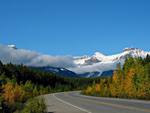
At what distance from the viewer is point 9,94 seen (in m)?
53.7

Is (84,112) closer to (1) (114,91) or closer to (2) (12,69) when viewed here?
(1) (114,91)

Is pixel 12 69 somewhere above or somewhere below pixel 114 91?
above

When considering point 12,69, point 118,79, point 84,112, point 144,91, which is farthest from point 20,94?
point 12,69

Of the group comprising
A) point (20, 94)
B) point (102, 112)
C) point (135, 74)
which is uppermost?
point (135, 74)

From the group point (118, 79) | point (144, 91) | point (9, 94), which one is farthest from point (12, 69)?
point (9, 94)

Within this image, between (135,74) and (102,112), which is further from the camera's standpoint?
(135,74)

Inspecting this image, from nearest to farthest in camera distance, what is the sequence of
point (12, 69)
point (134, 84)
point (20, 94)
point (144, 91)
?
point (20, 94), point (144, 91), point (134, 84), point (12, 69)

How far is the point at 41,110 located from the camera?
3272cm

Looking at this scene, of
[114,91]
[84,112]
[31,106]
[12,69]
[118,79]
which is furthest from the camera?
[12,69]

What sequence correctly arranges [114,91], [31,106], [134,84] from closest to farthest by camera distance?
[31,106] < [134,84] < [114,91]

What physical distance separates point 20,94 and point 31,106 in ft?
105

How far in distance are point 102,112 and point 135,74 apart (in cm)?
5317

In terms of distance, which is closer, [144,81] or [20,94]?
[20,94]

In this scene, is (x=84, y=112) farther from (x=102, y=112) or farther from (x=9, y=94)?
(x=9, y=94)
